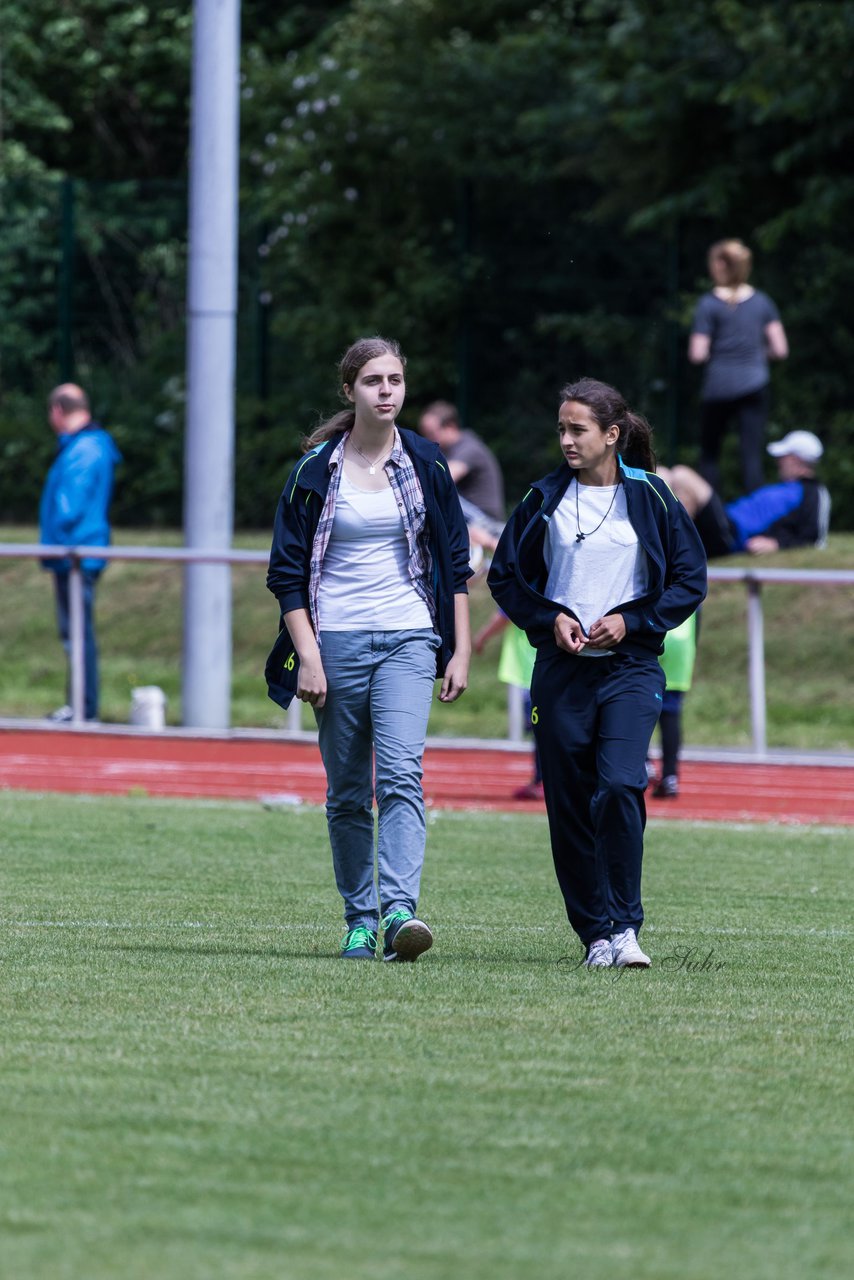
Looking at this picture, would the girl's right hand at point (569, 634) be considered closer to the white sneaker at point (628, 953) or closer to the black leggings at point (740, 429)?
the white sneaker at point (628, 953)

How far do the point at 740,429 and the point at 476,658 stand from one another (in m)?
3.10

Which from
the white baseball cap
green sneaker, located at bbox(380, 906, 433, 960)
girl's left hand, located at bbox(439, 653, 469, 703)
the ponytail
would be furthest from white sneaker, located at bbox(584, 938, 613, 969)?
the white baseball cap

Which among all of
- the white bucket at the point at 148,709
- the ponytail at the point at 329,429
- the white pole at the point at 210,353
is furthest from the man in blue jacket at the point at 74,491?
the ponytail at the point at 329,429

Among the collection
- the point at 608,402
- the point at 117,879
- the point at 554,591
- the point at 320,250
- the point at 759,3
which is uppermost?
the point at 759,3

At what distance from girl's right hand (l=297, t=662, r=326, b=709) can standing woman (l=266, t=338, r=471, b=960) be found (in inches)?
0.5

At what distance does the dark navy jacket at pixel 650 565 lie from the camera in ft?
23.4

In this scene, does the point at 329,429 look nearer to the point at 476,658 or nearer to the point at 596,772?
the point at 596,772

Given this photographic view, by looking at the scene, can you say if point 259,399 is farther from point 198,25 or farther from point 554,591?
point 554,591

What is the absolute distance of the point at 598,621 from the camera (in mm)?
7074

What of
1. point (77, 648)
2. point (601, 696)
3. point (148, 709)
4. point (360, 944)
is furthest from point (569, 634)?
point (148, 709)

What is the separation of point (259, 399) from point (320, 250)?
2.39m

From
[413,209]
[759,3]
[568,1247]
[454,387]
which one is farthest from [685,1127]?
[413,209]

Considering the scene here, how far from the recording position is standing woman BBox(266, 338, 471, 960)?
7.15 m

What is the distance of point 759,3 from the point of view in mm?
22078
